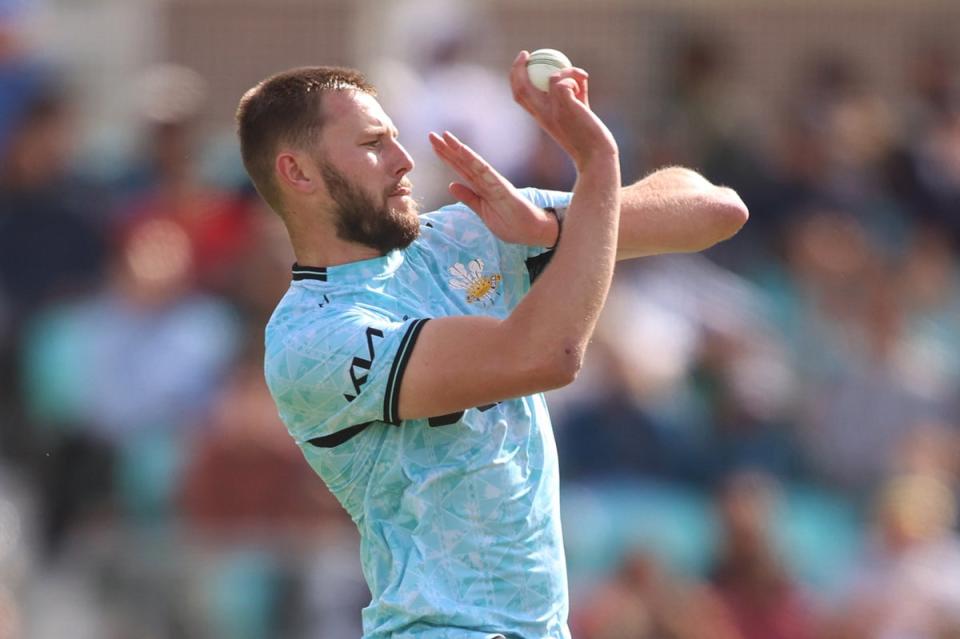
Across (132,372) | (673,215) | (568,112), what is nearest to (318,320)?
(568,112)

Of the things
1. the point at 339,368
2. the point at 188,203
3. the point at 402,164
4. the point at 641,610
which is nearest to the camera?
the point at 339,368

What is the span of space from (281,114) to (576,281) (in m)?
1.05

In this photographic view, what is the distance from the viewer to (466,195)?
429 centimetres

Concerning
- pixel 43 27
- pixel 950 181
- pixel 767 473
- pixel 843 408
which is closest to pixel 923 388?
pixel 843 408

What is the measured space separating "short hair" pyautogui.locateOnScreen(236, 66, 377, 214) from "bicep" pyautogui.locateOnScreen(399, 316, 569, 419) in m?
0.71

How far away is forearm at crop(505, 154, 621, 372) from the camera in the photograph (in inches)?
160

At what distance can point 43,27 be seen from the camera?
12992 millimetres

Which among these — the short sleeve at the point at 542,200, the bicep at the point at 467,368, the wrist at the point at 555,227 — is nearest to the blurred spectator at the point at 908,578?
the short sleeve at the point at 542,200

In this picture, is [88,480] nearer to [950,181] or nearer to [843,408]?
[843,408]

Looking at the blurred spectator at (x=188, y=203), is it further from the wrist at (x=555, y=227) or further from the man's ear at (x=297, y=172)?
the wrist at (x=555, y=227)

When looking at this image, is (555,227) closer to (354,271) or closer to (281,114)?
(354,271)

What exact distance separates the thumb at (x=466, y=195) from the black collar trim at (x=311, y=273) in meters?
0.46

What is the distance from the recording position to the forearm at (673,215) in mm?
4641

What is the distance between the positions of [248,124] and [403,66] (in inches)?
297
